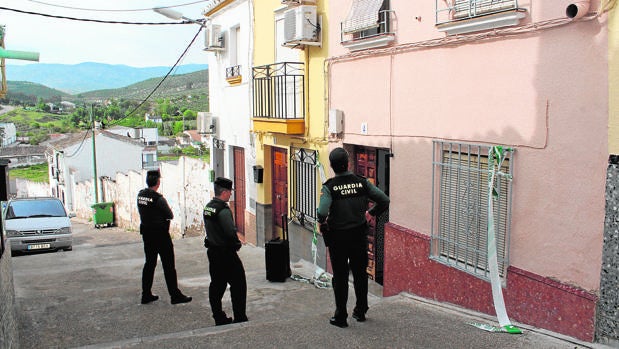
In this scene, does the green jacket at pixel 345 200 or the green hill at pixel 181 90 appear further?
the green hill at pixel 181 90

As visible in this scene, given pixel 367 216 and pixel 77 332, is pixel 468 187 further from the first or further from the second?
pixel 77 332

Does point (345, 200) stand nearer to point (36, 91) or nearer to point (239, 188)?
point (239, 188)

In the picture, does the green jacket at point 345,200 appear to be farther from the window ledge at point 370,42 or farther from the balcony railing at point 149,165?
the balcony railing at point 149,165

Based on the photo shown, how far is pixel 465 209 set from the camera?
6223 millimetres

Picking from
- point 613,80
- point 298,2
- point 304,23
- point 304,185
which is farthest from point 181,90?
point 613,80

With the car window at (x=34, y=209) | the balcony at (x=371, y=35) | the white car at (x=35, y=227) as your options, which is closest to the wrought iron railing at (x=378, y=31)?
the balcony at (x=371, y=35)

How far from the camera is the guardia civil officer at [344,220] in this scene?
5125mm

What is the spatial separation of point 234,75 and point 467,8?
861cm

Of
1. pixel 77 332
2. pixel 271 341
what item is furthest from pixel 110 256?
pixel 271 341

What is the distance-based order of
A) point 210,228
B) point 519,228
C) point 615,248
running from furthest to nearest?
point 210,228 → point 519,228 → point 615,248

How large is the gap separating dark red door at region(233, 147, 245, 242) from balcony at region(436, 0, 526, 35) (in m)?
8.31

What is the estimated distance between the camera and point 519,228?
5461mm

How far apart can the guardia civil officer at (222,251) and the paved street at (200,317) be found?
47cm

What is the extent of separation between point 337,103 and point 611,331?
5687 mm
